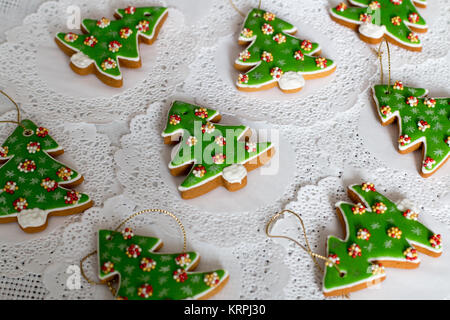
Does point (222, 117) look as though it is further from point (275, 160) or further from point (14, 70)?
point (14, 70)

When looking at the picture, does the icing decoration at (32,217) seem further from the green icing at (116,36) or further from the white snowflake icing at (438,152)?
the white snowflake icing at (438,152)

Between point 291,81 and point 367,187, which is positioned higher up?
point 291,81

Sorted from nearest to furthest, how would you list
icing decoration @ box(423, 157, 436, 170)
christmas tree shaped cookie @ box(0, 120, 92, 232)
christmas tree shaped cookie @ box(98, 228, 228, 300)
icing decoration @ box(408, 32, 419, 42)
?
christmas tree shaped cookie @ box(98, 228, 228, 300), christmas tree shaped cookie @ box(0, 120, 92, 232), icing decoration @ box(423, 157, 436, 170), icing decoration @ box(408, 32, 419, 42)

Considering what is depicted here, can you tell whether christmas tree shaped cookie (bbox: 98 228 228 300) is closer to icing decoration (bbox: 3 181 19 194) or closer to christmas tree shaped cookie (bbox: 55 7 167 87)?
icing decoration (bbox: 3 181 19 194)

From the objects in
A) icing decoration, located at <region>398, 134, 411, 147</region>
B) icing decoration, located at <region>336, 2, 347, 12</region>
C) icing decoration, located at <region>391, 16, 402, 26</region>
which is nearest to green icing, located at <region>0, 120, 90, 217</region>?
icing decoration, located at <region>398, 134, 411, 147</region>

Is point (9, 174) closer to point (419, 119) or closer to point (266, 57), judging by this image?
point (266, 57)

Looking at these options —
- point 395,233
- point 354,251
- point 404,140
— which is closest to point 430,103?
point 404,140

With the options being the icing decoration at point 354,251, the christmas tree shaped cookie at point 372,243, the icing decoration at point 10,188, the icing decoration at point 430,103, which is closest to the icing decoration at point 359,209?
the christmas tree shaped cookie at point 372,243
